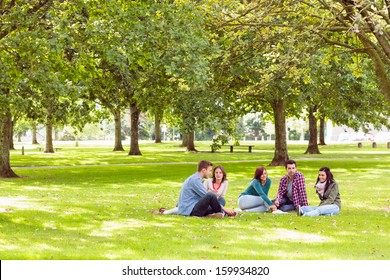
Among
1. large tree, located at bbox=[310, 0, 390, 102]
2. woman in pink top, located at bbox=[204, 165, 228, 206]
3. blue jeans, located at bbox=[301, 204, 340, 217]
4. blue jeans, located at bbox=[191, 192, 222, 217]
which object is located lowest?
blue jeans, located at bbox=[301, 204, 340, 217]

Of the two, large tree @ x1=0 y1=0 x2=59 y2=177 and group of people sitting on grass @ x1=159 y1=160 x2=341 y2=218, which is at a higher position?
large tree @ x1=0 y1=0 x2=59 y2=177

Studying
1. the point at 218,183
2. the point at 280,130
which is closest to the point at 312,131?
the point at 280,130

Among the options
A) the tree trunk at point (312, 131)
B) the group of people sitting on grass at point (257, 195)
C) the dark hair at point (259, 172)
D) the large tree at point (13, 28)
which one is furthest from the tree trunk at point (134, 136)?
the dark hair at point (259, 172)

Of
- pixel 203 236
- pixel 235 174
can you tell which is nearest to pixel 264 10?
pixel 203 236

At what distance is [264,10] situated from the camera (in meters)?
16.5

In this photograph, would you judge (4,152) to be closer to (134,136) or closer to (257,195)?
(257,195)

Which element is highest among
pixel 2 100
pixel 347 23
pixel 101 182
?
pixel 347 23

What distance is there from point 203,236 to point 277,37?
326 inches

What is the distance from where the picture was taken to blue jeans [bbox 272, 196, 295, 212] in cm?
1509

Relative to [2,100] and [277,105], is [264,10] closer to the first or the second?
[2,100]

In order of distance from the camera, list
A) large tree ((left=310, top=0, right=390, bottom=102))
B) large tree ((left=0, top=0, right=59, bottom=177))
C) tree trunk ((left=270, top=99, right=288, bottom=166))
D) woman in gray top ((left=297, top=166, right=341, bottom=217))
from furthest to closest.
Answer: tree trunk ((left=270, top=99, right=288, bottom=166)), large tree ((left=0, top=0, right=59, bottom=177)), large tree ((left=310, top=0, right=390, bottom=102)), woman in gray top ((left=297, top=166, right=341, bottom=217))

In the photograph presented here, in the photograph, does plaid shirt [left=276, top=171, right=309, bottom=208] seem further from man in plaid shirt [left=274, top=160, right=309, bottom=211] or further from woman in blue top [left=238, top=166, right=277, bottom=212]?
woman in blue top [left=238, top=166, right=277, bottom=212]

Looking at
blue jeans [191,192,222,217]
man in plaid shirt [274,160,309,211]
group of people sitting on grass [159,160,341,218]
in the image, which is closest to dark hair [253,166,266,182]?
group of people sitting on grass [159,160,341,218]

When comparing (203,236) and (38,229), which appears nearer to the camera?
(203,236)
